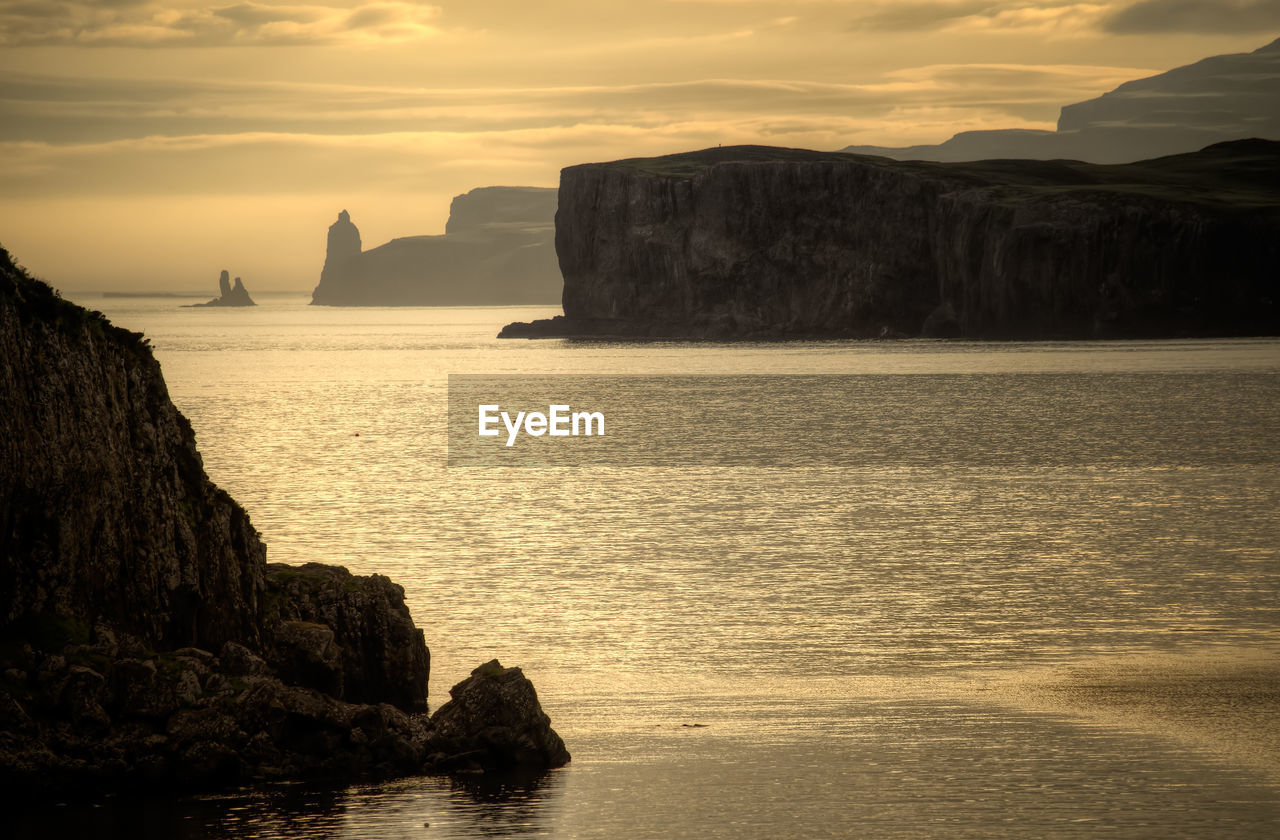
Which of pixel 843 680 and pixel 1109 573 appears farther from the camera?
pixel 1109 573

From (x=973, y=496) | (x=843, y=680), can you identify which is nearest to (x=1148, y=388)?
(x=973, y=496)

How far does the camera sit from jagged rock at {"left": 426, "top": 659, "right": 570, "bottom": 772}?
20.5 meters

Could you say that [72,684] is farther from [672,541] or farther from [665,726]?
[672,541]

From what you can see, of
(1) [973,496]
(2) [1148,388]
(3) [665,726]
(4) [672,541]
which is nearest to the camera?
(3) [665,726]

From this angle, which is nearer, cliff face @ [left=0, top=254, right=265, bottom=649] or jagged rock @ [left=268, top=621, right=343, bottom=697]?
cliff face @ [left=0, top=254, right=265, bottom=649]

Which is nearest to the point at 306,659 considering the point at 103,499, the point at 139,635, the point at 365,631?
the point at 365,631

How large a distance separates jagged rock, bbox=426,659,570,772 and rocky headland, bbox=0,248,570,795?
0.08 feet

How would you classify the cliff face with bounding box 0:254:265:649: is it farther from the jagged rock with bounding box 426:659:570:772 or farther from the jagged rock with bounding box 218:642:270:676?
the jagged rock with bounding box 426:659:570:772

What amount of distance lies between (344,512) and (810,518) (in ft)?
54.0

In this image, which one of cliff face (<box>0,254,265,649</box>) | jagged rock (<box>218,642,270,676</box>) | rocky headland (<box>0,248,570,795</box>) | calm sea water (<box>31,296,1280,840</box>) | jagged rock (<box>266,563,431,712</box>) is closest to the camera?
→ calm sea water (<box>31,296,1280,840</box>)

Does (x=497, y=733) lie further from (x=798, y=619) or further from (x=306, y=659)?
(x=798, y=619)

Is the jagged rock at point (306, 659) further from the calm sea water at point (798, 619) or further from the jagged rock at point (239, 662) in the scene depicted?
the calm sea water at point (798, 619)

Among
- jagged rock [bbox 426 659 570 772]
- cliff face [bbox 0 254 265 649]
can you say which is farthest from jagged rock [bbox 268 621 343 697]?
jagged rock [bbox 426 659 570 772]

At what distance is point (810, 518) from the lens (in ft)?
160
